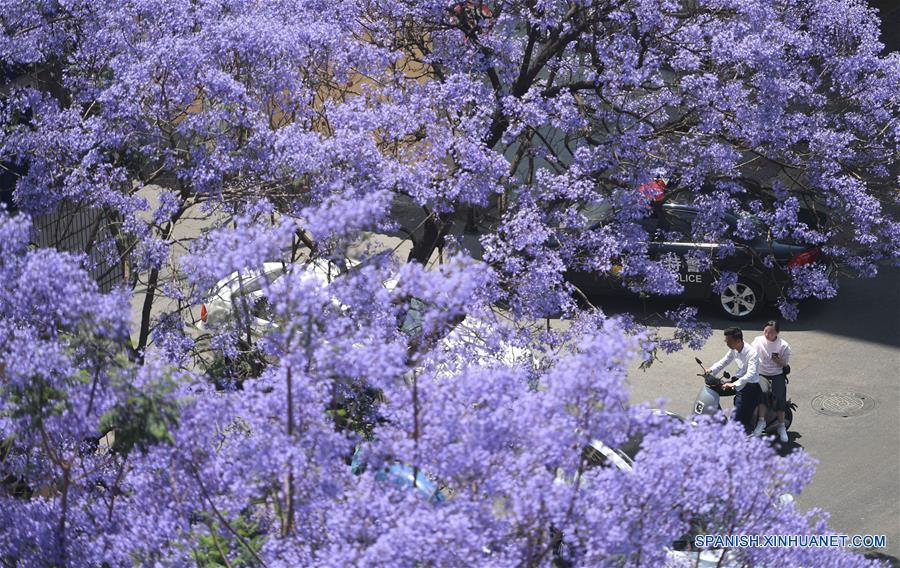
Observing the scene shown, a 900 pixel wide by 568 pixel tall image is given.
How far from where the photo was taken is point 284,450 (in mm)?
4824

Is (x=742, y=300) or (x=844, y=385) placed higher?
(x=742, y=300)

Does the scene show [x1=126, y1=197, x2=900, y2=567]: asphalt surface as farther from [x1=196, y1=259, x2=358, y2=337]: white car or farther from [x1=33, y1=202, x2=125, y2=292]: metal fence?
[x1=196, y1=259, x2=358, y2=337]: white car

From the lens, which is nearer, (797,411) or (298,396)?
(298,396)

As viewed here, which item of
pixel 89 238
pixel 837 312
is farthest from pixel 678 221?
pixel 89 238

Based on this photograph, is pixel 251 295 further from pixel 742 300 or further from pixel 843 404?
pixel 742 300

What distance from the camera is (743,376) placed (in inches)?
451

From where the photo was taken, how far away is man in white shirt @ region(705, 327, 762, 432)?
11375mm

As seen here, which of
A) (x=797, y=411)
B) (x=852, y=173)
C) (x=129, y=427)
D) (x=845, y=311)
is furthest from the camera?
(x=845, y=311)

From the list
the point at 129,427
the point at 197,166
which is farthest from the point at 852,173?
the point at 129,427

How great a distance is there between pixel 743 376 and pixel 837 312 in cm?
397

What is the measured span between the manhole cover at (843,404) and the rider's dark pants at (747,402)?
1.28m

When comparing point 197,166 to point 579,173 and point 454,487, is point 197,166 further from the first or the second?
point 454,487

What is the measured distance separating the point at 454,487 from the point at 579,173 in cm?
439

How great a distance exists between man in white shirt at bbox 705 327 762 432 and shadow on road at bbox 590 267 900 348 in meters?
2.35
